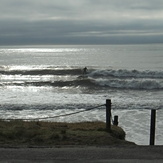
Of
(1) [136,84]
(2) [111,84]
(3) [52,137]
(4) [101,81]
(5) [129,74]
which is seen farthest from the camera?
(5) [129,74]

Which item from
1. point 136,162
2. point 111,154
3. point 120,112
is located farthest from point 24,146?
point 120,112

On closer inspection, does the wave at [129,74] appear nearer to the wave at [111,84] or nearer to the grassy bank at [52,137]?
the wave at [111,84]

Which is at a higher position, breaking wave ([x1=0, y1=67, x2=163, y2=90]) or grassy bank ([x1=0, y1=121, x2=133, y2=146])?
breaking wave ([x1=0, y1=67, x2=163, y2=90])

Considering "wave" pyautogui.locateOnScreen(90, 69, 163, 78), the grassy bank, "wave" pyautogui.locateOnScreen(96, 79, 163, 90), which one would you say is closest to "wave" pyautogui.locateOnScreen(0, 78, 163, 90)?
"wave" pyautogui.locateOnScreen(96, 79, 163, 90)

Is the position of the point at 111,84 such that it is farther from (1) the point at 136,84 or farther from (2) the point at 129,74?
(2) the point at 129,74

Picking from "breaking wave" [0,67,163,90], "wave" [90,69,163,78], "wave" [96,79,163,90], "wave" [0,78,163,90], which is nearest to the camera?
"wave" [96,79,163,90]

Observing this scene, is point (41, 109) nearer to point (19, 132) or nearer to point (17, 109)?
point (17, 109)

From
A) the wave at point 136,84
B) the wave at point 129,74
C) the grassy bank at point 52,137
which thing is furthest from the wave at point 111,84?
the grassy bank at point 52,137

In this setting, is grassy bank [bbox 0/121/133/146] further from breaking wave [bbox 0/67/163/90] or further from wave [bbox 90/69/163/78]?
wave [bbox 90/69/163/78]

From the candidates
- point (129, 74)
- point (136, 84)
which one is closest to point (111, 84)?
point (136, 84)

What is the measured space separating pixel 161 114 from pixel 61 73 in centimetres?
3869

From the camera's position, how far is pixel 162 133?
1490 centimetres

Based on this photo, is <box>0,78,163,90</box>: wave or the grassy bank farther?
<box>0,78,163,90</box>: wave

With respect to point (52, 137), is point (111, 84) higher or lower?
higher
